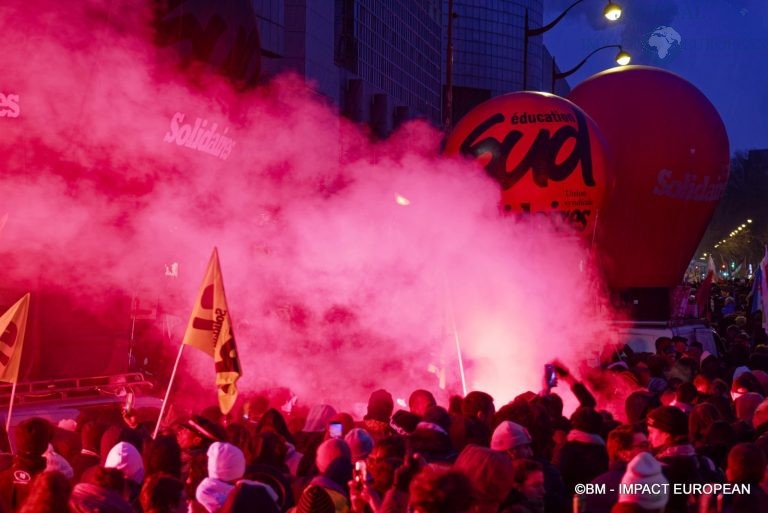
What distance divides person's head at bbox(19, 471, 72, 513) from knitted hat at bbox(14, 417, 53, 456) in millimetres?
1303

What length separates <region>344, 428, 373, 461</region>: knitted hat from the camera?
5102 millimetres

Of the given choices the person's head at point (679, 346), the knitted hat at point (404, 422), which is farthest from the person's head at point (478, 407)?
the person's head at point (679, 346)

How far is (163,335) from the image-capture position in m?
12.2

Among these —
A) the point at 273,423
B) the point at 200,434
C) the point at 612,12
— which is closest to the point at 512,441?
the point at 273,423

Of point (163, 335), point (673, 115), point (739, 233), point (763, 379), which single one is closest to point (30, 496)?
point (763, 379)

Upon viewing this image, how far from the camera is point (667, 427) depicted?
5.13m

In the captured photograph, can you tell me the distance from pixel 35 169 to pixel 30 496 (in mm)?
5743

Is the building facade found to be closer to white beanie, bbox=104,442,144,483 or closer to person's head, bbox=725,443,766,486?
white beanie, bbox=104,442,144,483

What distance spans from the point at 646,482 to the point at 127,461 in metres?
2.42

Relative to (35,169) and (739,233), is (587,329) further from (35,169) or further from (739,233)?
(739,233)

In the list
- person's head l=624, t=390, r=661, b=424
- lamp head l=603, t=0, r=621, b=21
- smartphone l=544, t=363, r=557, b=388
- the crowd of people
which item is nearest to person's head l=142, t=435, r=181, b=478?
the crowd of people

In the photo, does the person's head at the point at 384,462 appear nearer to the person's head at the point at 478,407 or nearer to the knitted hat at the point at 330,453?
the knitted hat at the point at 330,453

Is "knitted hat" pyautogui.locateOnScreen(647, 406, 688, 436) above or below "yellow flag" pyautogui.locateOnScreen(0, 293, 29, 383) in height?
below

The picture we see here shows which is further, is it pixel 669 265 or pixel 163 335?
pixel 669 265
